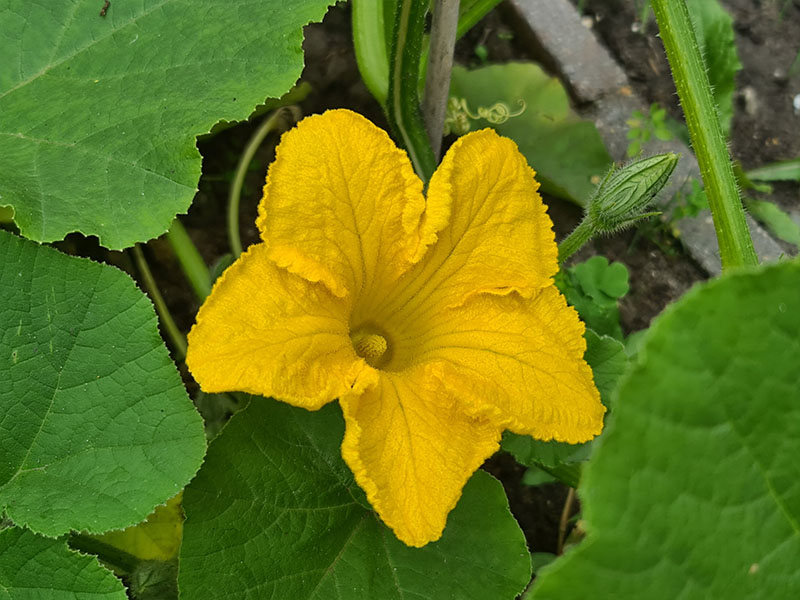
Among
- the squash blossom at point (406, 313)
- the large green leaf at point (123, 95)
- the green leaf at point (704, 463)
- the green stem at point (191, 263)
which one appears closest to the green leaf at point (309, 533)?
the squash blossom at point (406, 313)

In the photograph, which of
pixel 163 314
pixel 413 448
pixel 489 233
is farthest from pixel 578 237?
pixel 163 314

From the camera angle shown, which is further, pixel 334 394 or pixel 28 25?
pixel 28 25

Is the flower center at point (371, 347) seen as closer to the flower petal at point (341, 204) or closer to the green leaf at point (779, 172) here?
the flower petal at point (341, 204)

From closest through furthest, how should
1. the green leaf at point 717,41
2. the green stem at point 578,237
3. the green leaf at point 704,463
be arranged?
the green leaf at point 704,463 < the green stem at point 578,237 < the green leaf at point 717,41

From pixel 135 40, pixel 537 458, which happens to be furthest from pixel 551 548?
pixel 135 40

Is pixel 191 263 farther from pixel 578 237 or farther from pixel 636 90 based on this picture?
pixel 636 90

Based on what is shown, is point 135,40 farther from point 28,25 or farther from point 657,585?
point 657,585
